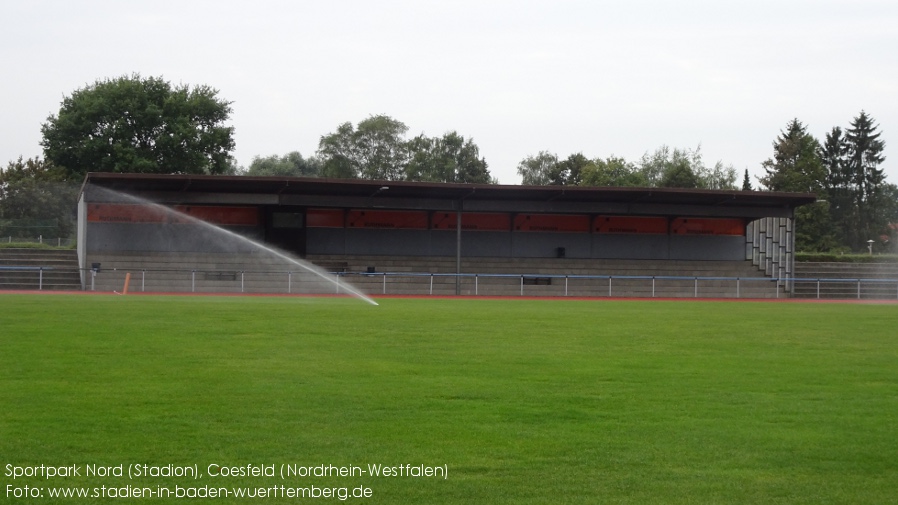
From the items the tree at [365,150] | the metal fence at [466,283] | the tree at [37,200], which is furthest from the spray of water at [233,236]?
the tree at [365,150]

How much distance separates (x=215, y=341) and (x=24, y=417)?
6.08 m

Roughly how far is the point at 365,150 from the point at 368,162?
5.54 feet

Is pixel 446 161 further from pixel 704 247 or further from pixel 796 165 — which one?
pixel 704 247

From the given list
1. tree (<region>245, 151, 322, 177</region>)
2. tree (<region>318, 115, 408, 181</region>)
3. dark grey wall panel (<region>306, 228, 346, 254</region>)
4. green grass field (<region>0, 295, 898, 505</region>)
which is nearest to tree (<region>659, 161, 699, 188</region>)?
tree (<region>318, 115, 408, 181</region>)

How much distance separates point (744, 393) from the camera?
993 centimetres

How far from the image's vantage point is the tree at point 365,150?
115 metres

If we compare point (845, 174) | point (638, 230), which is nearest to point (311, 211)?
point (638, 230)

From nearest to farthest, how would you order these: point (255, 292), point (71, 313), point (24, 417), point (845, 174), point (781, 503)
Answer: point (781, 503) < point (24, 417) < point (71, 313) < point (255, 292) < point (845, 174)

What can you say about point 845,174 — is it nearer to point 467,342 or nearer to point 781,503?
point 467,342

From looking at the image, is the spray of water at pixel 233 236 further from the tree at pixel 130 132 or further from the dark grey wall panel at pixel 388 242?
the tree at pixel 130 132

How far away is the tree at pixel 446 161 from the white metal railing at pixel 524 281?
66841mm

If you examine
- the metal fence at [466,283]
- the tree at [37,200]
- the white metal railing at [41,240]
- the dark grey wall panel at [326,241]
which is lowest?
the metal fence at [466,283]

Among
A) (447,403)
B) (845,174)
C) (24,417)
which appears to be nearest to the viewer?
(24,417)

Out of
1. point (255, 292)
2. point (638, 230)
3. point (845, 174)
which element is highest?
Result: point (845, 174)
